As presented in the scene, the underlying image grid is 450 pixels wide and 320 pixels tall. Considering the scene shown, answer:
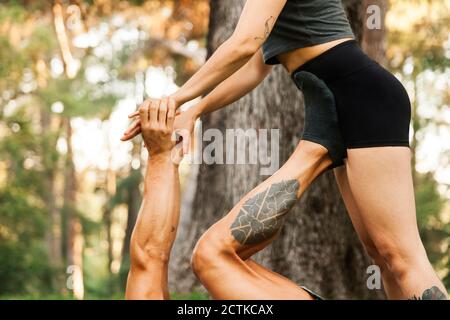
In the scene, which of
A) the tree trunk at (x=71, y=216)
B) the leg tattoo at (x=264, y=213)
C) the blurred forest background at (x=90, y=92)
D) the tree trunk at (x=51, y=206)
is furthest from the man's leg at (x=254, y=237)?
the tree trunk at (x=71, y=216)

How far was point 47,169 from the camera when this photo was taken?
22531 millimetres

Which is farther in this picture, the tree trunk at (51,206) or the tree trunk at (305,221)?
the tree trunk at (51,206)

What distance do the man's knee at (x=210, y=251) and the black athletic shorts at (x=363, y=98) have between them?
668 mm

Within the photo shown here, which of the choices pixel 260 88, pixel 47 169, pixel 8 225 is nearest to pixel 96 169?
pixel 47 169

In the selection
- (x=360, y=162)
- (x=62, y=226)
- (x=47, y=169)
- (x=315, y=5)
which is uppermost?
(x=315, y=5)

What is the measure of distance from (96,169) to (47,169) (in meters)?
8.05

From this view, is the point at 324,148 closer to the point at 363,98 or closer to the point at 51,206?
the point at 363,98

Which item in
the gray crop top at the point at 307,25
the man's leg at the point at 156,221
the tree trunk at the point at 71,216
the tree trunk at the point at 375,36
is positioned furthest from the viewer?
the tree trunk at the point at 71,216

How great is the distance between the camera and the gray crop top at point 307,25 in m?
3.22

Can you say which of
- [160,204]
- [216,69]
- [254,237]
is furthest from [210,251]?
[216,69]

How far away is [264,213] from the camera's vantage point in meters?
3.10

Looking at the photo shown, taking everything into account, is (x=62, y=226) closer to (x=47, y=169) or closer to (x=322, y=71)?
(x=47, y=169)

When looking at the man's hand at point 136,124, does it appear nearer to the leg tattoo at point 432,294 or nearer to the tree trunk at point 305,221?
the leg tattoo at point 432,294
